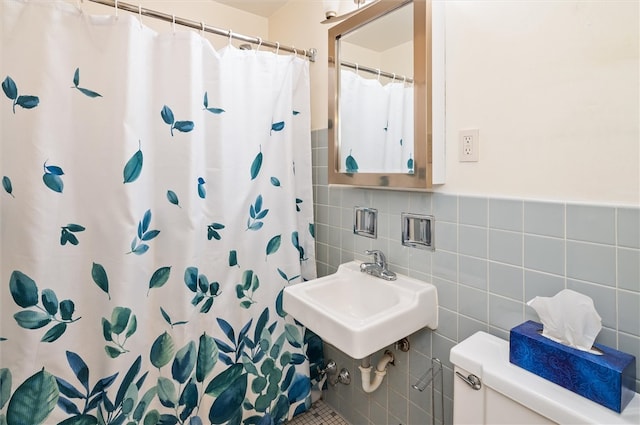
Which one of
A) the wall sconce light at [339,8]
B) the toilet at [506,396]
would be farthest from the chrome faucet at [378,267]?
the wall sconce light at [339,8]

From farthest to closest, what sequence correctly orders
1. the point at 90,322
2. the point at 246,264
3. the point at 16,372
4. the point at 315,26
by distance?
1. the point at 315,26
2. the point at 246,264
3. the point at 90,322
4. the point at 16,372

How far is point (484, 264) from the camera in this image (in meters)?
1.05

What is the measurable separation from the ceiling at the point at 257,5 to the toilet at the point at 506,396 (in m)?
1.99

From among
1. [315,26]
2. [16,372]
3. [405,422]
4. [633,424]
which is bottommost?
[405,422]

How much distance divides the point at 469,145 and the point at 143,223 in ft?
3.99

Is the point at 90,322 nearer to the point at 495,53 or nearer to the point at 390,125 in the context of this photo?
the point at 390,125

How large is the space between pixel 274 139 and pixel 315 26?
0.66 meters

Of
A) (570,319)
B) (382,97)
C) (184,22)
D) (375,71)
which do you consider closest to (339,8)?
(375,71)

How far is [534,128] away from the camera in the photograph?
0.91 meters

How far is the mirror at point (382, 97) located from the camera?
1.11 meters

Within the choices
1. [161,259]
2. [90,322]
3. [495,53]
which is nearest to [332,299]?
[161,259]

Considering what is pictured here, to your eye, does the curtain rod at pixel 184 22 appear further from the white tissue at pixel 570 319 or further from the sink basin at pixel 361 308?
the white tissue at pixel 570 319

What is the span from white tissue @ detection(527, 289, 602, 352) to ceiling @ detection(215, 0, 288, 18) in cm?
197

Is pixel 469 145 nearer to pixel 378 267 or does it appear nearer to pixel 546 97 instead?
pixel 546 97
